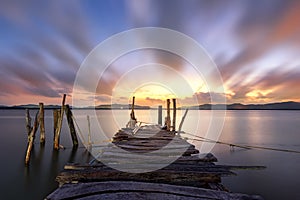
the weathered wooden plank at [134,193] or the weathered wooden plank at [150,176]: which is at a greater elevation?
the weathered wooden plank at [134,193]

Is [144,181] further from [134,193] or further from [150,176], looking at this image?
[134,193]

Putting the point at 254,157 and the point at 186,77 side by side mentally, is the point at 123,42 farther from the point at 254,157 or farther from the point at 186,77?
the point at 254,157

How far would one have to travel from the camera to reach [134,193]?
9.75 feet

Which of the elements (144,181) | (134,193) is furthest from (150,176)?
(134,193)

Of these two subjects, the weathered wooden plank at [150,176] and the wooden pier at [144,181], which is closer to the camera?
the wooden pier at [144,181]

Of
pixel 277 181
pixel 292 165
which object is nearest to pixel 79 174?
pixel 277 181

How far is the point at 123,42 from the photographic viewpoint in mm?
18391

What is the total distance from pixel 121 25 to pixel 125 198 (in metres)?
17.4

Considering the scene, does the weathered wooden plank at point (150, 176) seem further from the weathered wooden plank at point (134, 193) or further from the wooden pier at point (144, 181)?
the weathered wooden plank at point (134, 193)

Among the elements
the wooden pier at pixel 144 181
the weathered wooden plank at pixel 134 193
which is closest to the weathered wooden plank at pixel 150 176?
the wooden pier at pixel 144 181

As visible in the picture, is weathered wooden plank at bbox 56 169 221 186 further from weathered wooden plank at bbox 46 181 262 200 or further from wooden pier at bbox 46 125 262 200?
weathered wooden plank at bbox 46 181 262 200

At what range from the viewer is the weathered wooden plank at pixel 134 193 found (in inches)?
114

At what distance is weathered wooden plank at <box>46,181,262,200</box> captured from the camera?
2889mm

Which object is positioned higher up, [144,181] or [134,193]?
[134,193]
